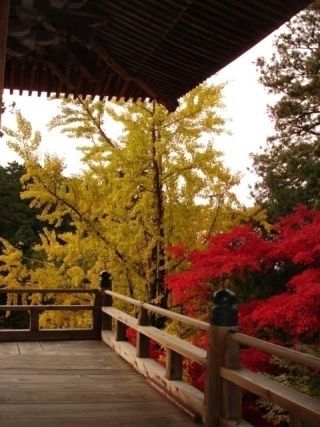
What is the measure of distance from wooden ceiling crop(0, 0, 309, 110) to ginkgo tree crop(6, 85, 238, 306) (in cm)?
524

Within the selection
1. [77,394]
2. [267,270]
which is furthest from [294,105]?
[77,394]

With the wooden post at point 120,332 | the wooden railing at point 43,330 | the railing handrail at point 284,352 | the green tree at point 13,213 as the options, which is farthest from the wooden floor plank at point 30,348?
the green tree at point 13,213

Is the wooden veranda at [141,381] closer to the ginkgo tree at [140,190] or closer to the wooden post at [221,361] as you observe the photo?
the wooden post at [221,361]

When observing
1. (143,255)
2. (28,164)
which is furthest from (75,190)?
(143,255)

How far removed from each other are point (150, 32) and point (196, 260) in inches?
210

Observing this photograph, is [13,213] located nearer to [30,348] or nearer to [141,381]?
[30,348]

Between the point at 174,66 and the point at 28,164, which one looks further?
the point at 28,164

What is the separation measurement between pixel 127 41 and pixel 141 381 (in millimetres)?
3565

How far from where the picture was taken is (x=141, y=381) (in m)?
5.64

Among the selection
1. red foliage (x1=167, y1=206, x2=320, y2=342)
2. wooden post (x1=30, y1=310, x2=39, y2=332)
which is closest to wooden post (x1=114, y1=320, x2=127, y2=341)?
red foliage (x1=167, y1=206, x2=320, y2=342)

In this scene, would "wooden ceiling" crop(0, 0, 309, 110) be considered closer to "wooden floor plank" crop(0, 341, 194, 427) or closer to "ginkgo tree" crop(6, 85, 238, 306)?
"wooden floor plank" crop(0, 341, 194, 427)

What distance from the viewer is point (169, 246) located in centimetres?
949

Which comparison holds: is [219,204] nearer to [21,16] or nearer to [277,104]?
[21,16]

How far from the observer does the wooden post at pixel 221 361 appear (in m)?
3.86
